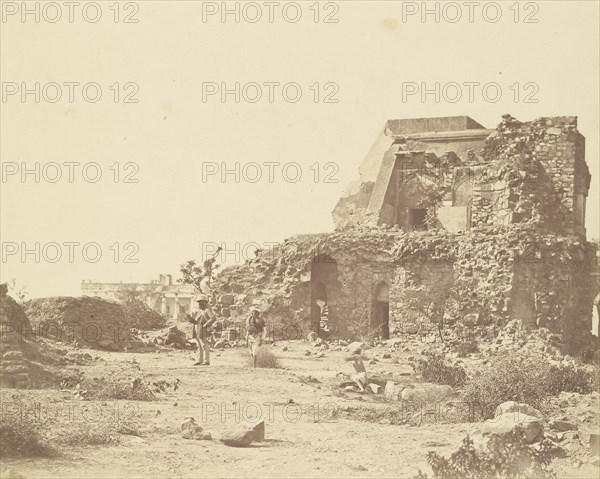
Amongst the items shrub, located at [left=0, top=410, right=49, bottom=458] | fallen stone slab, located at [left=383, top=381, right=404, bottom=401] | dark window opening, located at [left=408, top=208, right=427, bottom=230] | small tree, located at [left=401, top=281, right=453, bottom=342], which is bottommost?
fallen stone slab, located at [left=383, top=381, right=404, bottom=401]

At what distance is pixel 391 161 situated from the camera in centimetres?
3069

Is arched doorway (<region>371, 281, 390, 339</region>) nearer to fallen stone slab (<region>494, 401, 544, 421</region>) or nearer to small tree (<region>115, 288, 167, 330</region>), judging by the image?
small tree (<region>115, 288, 167, 330</region>)

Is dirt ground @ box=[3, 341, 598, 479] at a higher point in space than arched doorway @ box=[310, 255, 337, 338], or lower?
lower

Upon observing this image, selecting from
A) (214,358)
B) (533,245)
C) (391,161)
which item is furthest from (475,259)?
(391,161)

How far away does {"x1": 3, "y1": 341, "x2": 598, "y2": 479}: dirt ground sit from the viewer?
742 cm

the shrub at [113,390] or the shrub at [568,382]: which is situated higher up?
the shrub at [113,390]

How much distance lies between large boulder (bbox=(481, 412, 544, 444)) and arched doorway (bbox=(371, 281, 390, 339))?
14590 mm

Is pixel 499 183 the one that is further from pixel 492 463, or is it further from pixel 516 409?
pixel 492 463

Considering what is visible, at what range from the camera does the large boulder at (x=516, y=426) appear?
8.28 meters

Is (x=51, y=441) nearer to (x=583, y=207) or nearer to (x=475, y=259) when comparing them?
(x=475, y=259)

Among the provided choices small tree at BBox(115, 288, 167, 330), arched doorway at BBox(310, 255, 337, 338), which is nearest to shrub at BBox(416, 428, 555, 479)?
arched doorway at BBox(310, 255, 337, 338)

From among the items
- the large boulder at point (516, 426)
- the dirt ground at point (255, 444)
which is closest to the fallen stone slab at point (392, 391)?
the dirt ground at point (255, 444)

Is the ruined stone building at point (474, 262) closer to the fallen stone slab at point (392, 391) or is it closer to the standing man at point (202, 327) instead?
the standing man at point (202, 327)

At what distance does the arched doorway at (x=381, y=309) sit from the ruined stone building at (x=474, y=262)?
0.03 m
